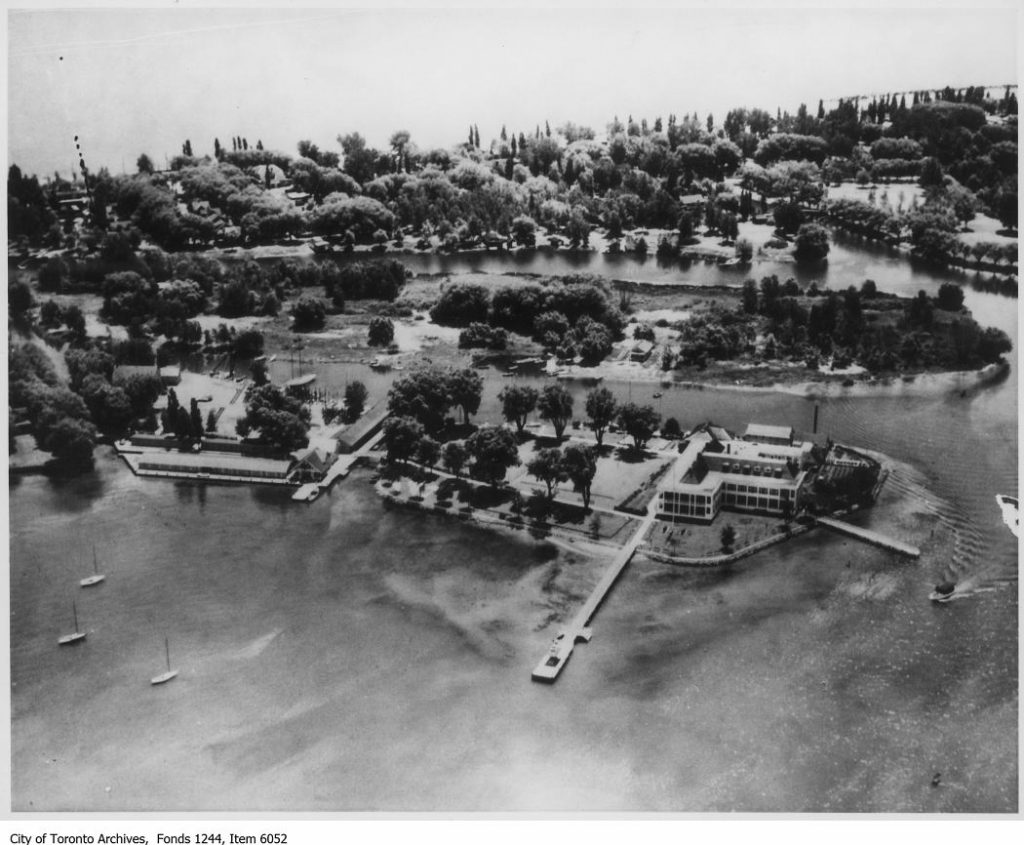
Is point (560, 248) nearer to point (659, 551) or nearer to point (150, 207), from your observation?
point (150, 207)

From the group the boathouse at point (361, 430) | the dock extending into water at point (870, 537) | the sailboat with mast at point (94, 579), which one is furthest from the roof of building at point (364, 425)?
the dock extending into water at point (870, 537)

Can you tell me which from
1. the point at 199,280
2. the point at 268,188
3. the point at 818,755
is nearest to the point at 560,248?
the point at 268,188

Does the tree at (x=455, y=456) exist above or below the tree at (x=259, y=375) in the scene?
below

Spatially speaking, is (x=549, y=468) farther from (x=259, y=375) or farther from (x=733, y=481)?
(x=259, y=375)

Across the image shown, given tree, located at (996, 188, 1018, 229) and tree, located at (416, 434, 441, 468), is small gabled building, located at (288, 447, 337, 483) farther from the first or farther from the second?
tree, located at (996, 188, 1018, 229)

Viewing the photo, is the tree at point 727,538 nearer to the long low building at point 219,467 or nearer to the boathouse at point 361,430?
the boathouse at point 361,430

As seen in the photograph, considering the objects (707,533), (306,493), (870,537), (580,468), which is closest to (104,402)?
(306,493)
